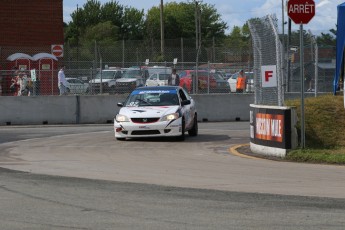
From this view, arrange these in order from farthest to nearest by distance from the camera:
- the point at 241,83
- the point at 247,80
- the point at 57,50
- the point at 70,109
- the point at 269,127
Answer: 1. the point at 57,50
2. the point at 247,80
3. the point at 241,83
4. the point at 70,109
5. the point at 269,127

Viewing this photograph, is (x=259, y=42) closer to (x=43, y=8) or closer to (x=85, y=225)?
(x=85, y=225)

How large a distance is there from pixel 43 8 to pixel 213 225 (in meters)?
40.0

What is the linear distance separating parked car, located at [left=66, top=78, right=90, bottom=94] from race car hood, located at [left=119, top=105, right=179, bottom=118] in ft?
34.5

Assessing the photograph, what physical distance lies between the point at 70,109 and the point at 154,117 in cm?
974

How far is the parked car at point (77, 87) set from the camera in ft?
99.5

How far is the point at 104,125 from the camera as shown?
2736cm

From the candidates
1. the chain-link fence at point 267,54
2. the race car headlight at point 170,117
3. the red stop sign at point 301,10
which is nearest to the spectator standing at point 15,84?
the race car headlight at point 170,117

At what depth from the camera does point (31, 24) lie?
4644 cm

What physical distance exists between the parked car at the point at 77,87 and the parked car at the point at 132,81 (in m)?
1.34

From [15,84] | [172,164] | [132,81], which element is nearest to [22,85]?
[15,84]

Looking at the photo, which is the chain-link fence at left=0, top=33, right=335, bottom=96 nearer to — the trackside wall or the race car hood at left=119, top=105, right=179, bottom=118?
the trackside wall

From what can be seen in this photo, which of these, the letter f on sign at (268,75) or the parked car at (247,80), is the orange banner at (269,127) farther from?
the parked car at (247,80)

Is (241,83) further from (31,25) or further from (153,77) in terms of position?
(31,25)

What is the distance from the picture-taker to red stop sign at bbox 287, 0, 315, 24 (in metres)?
15.4
